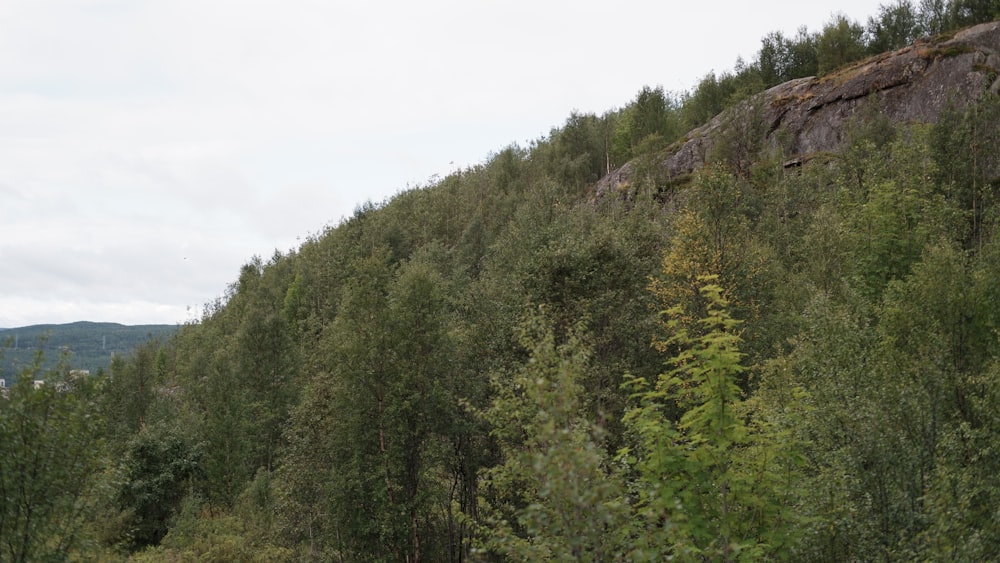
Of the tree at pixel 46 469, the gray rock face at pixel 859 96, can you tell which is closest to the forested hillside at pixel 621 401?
the tree at pixel 46 469

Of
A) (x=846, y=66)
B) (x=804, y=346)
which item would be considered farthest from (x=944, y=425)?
(x=846, y=66)

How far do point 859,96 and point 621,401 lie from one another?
66.2 metres

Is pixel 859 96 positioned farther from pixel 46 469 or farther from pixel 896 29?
pixel 46 469

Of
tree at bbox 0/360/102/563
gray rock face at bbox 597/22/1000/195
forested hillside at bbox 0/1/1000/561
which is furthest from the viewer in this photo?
gray rock face at bbox 597/22/1000/195

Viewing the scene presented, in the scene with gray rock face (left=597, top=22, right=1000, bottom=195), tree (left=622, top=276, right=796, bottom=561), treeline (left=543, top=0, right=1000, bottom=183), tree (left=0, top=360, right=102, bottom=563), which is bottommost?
tree (left=622, top=276, right=796, bottom=561)

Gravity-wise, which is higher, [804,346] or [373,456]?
[804,346]

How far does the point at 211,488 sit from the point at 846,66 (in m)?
88.6

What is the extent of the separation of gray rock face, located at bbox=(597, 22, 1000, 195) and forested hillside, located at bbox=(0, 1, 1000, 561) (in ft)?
8.06

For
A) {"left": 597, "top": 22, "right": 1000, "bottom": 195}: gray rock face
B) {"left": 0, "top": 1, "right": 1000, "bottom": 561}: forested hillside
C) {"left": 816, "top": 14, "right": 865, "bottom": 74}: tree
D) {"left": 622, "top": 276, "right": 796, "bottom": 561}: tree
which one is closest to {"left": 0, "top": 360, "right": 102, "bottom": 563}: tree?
{"left": 0, "top": 1, "right": 1000, "bottom": 561}: forested hillside

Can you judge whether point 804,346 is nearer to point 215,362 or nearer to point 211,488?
point 211,488

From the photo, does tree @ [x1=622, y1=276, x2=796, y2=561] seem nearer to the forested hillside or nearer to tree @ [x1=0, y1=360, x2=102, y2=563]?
the forested hillside

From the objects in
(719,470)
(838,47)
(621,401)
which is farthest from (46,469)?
(838,47)

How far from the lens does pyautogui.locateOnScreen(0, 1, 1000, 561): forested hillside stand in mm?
13352

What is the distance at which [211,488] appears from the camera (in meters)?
51.7
